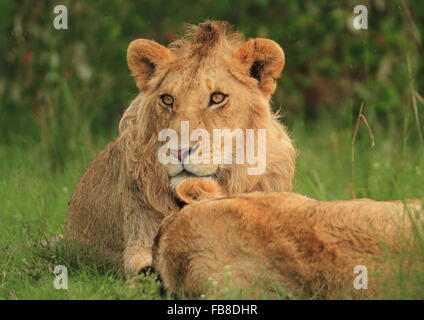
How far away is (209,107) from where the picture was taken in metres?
4.48

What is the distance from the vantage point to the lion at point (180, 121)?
4.48 meters

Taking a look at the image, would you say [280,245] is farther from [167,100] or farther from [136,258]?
[167,100]

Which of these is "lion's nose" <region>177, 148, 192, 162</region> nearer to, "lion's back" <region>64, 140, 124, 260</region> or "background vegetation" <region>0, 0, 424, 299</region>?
"lion's back" <region>64, 140, 124, 260</region>

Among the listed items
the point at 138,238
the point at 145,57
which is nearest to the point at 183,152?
the point at 138,238

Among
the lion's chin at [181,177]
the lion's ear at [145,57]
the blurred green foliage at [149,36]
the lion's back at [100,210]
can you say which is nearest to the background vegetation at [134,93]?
the blurred green foliage at [149,36]

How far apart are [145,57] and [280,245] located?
1863 millimetres

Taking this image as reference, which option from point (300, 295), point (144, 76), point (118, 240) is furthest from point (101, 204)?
point (300, 295)

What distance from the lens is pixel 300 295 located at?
3340mm

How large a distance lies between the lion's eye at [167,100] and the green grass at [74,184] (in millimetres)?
936

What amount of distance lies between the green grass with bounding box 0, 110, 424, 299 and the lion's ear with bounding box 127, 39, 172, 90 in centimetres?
109

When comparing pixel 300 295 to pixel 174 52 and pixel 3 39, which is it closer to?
pixel 174 52

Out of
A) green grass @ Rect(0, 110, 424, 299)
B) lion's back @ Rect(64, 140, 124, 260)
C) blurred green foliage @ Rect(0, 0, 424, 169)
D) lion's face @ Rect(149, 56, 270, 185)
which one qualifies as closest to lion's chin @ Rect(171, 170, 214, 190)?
lion's face @ Rect(149, 56, 270, 185)

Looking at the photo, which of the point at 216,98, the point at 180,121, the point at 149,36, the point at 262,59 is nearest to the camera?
the point at 180,121
